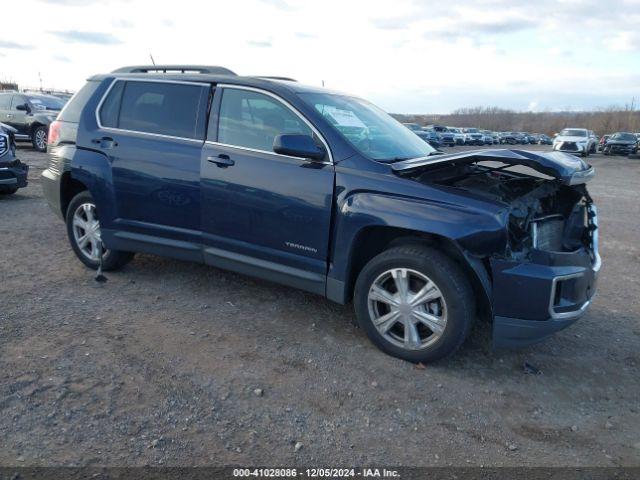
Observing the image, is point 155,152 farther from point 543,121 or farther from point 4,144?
point 543,121

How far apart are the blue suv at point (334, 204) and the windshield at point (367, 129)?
19 millimetres

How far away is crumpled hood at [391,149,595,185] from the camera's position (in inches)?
133

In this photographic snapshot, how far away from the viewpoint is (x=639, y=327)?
4.52 meters

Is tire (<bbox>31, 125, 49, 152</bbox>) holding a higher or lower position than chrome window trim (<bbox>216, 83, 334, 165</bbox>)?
lower

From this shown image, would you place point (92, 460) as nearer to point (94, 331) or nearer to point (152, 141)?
point (94, 331)

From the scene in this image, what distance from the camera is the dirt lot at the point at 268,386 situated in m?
2.76

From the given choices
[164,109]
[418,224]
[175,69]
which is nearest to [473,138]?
[175,69]

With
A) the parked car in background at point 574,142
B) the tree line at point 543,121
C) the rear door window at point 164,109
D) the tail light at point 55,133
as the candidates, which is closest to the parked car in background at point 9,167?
the tail light at point 55,133

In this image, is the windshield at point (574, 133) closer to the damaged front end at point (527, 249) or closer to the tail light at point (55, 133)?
the damaged front end at point (527, 249)

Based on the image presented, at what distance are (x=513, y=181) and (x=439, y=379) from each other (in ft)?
5.16

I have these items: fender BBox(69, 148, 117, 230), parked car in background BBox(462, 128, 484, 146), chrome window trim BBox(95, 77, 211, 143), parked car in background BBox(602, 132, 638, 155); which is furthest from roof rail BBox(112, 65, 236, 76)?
parked car in background BBox(462, 128, 484, 146)

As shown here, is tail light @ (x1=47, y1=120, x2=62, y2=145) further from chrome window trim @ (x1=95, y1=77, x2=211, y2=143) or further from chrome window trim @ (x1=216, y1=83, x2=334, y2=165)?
chrome window trim @ (x1=216, y1=83, x2=334, y2=165)

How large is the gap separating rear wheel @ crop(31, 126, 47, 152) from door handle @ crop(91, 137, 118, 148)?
1301cm

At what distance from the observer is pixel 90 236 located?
517cm
